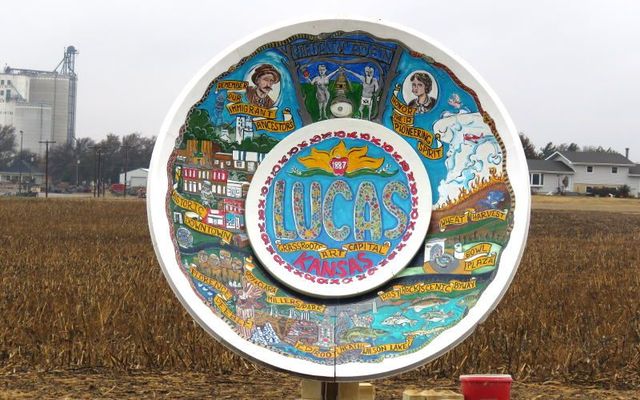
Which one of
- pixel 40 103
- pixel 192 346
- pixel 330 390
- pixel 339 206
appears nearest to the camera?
pixel 330 390

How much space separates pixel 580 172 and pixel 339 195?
3450 inches

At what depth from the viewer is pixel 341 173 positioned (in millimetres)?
6191

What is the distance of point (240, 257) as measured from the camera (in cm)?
584

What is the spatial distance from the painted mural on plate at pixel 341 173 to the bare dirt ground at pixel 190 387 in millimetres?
2208

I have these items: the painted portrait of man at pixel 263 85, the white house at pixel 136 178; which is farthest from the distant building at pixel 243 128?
the white house at pixel 136 178

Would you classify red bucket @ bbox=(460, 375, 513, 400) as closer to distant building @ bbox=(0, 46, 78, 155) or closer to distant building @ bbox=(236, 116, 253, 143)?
distant building @ bbox=(236, 116, 253, 143)

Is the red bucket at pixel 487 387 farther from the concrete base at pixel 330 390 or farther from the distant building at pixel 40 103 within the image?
the distant building at pixel 40 103

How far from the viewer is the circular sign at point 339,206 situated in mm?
5887

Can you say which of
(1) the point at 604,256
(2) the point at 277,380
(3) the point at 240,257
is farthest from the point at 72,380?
(1) the point at 604,256

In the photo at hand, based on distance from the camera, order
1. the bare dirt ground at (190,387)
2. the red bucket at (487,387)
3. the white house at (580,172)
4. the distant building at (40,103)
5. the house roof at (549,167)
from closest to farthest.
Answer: the red bucket at (487,387) → the bare dirt ground at (190,387) → the house roof at (549,167) → the white house at (580,172) → the distant building at (40,103)

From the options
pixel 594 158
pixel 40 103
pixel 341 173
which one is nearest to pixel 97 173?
pixel 594 158

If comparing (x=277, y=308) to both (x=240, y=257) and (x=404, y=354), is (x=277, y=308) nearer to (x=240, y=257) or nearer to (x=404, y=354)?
(x=240, y=257)

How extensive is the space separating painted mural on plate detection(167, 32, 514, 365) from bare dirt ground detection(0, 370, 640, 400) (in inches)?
86.9

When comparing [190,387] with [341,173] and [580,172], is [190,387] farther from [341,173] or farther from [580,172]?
[580,172]
